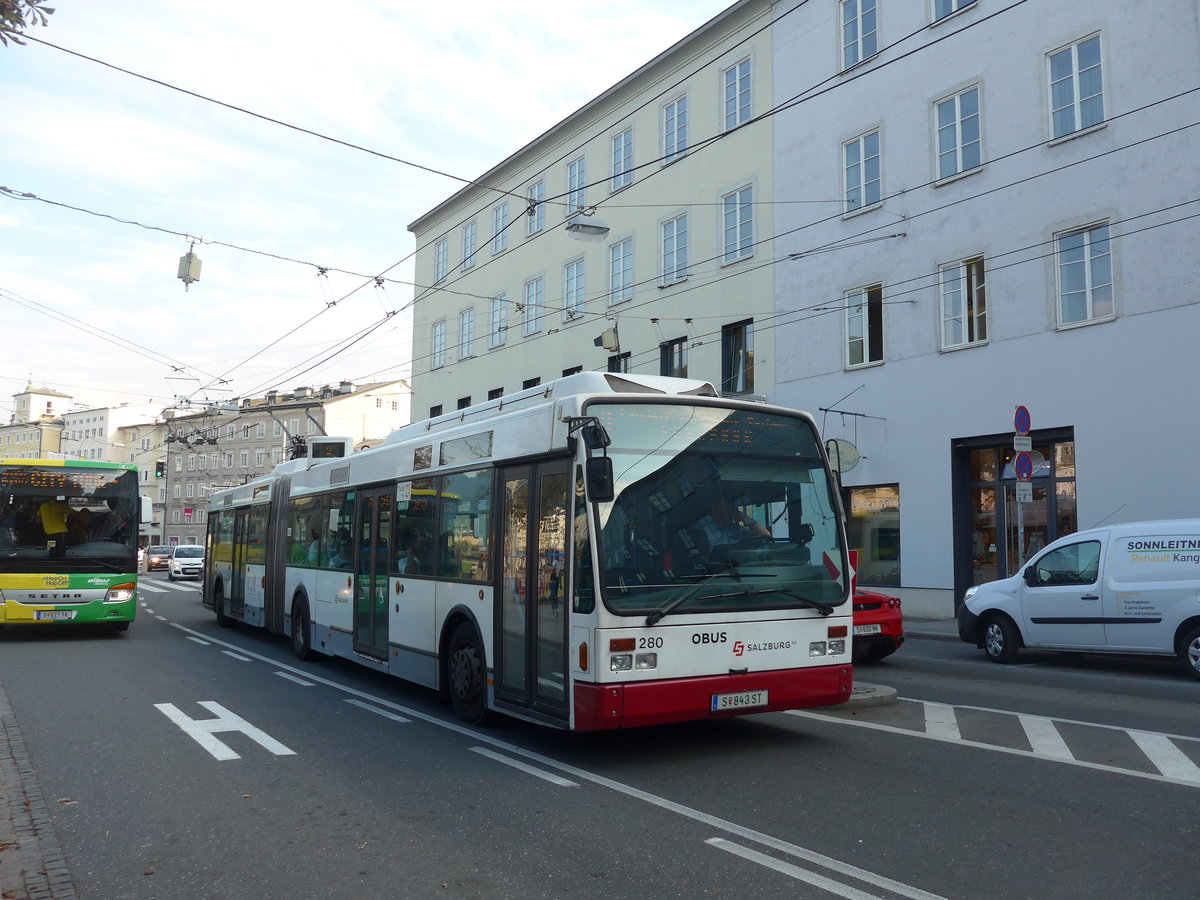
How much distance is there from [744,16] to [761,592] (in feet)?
74.2

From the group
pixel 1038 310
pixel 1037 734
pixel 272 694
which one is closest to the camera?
pixel 1037 734

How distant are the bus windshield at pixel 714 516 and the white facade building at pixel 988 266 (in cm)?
1017

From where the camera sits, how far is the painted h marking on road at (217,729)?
A: 823cm

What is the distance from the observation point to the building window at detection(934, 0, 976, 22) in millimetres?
21577

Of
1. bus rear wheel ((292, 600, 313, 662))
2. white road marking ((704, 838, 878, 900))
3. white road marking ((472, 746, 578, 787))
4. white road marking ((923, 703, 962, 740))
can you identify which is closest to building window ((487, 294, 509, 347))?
bus rear wheel ((292, 600, 313, 662))

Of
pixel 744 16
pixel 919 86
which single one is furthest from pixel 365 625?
pixel 744 16

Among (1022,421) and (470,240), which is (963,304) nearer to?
(1022,421)

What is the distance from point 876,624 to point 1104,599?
2.82 m

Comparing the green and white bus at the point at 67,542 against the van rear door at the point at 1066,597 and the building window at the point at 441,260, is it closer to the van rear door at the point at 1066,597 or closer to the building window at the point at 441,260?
the van rear door at the point at 1066,597

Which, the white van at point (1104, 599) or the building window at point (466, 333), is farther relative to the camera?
the building window at point (466, 333)

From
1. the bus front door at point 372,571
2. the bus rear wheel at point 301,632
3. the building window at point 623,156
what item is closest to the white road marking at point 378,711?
the bus front door at point 372,571

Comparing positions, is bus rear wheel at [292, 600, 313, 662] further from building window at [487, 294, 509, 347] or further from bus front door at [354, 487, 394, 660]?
building window at [487, 294, 509, 347]

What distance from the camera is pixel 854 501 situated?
24.0m

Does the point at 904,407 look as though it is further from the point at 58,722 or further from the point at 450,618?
the point at 58,722
